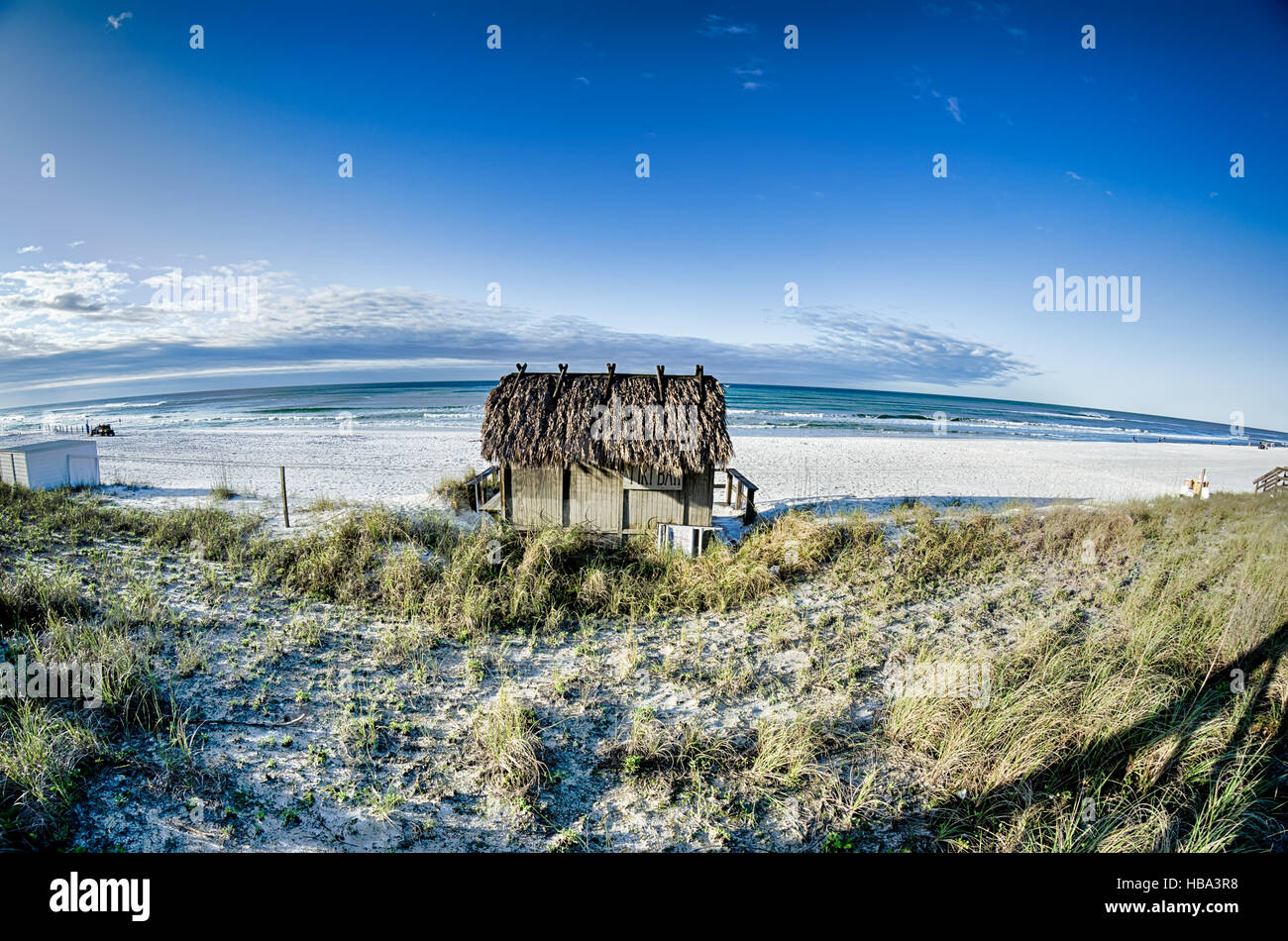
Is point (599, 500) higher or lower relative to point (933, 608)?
higher

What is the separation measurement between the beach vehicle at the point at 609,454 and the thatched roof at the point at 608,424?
20 millimetres

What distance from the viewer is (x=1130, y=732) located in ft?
15.0

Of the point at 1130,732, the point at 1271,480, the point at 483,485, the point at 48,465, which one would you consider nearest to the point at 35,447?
the point at 48,465

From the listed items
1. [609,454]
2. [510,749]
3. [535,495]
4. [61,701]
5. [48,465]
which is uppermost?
[609,454]

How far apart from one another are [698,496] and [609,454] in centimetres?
204

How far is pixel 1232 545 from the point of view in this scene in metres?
8.20

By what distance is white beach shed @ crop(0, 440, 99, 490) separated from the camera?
514 inches

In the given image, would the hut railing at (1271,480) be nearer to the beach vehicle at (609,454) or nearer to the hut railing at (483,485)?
the beach vehicle at (609,454)

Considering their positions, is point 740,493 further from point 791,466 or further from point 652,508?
point 791,466

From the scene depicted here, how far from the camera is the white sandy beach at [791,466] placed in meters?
16.2

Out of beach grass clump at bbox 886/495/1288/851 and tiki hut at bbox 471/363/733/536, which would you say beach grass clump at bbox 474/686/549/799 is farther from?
tiki hut at bbox 471/363/733/536

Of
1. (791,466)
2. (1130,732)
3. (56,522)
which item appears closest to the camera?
(1130,732)
